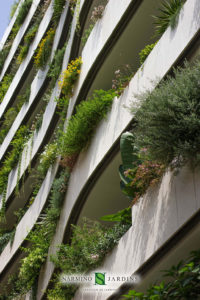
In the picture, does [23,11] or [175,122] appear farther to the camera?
[23,11]

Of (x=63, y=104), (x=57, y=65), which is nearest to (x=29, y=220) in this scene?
(x=63, y=104)

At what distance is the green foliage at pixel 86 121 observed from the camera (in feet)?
33.0

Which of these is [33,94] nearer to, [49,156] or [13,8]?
[49,156]

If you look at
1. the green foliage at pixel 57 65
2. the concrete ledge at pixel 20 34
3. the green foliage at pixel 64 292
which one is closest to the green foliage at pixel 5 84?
the concrete ledge at pixel 20 34

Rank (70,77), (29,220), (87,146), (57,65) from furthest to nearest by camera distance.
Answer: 1. (57,65)
2. (29,220)
3. (70,77)
4. (87,146)

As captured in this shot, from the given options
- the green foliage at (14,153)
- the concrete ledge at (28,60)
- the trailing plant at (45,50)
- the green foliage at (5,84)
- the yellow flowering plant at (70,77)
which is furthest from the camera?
the green foliage at (5,84)

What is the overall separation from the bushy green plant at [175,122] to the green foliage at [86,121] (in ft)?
12.1

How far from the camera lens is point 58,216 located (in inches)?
438

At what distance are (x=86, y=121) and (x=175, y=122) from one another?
14.0 ft

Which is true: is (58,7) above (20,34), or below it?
below

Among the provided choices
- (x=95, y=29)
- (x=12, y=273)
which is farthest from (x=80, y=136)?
(x=12, y=273)

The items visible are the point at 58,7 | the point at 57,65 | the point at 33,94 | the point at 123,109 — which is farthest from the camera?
the point at 33,94

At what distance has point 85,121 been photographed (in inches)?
401

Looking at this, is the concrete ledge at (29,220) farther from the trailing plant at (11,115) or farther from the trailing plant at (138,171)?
the trailing plant at (11,115)
